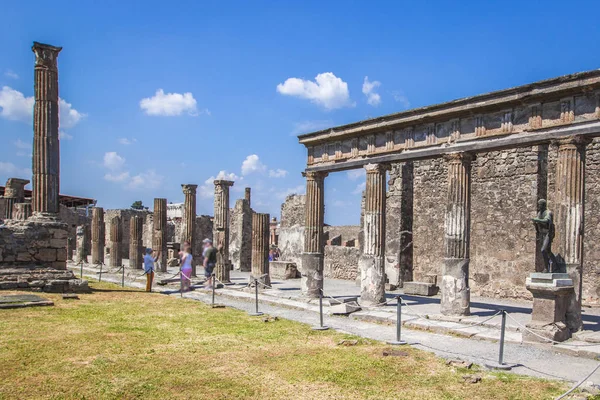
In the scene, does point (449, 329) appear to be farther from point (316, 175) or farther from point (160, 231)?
point (160, 231)

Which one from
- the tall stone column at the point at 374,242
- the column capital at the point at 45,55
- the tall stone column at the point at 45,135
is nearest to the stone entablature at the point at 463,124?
the tall stone column at the point at 374,242

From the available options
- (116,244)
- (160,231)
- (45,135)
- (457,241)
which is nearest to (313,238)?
(457,241)

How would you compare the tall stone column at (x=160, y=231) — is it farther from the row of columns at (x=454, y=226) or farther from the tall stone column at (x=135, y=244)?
the row of columns at (x=454, y=226)

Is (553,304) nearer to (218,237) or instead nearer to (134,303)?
(134,303)

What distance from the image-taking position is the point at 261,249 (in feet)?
65.4

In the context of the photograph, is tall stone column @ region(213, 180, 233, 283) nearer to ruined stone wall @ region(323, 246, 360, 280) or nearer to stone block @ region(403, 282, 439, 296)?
ruined stone wall @ region(323, 246, 360, 280)

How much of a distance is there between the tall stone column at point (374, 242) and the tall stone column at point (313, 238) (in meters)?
1.71

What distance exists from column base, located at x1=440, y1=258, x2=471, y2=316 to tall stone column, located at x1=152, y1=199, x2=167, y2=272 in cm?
1507

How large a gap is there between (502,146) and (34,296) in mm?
12158

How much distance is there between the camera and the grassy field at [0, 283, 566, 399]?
6527 mm

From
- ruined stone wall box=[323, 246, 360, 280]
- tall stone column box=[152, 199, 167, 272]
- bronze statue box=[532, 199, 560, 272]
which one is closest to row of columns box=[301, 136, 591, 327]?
→ bronze statue box=[532, 199, 560, 272]

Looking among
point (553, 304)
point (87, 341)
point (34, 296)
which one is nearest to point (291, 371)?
point (87, 341)

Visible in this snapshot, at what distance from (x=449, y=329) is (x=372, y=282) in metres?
3.83

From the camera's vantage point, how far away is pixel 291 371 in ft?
24.6
